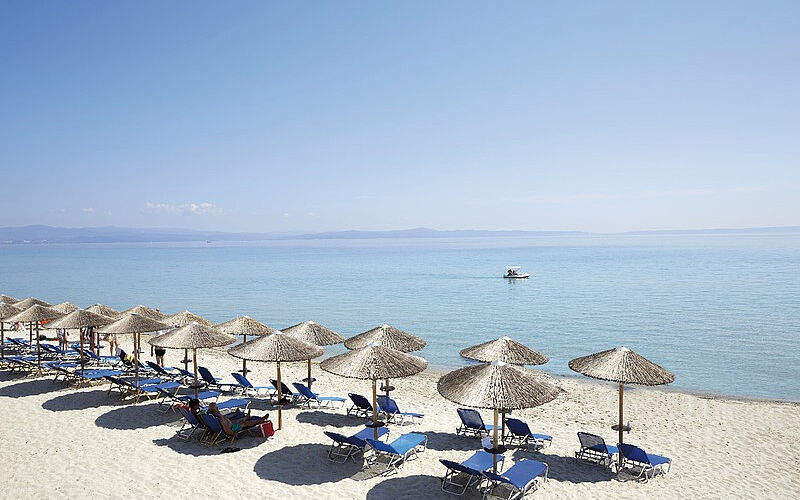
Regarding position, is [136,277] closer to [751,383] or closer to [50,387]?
[50,387]

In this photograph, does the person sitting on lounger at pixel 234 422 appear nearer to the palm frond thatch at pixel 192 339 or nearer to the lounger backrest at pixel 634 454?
the palm frond thatch at pixel 192 339

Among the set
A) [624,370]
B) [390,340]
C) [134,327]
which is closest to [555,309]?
[390,340]

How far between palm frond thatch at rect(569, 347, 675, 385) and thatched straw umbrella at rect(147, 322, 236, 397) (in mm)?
7407

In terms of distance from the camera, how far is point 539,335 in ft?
90.7

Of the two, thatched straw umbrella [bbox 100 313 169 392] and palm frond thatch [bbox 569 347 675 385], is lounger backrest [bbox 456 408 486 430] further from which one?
thatched straw umbrella [bbox 100 313 169 392]

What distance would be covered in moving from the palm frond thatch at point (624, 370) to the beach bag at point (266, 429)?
5.81 meters

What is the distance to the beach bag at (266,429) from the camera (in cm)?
945

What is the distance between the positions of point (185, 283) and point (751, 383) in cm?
5925

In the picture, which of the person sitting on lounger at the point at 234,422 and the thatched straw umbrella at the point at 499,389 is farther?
the person sitting on lounger at the point at 234,422

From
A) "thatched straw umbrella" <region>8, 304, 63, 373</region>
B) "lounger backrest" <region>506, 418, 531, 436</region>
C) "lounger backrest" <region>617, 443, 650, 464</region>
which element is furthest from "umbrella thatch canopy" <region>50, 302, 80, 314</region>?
"lounger backrest" <region>617, 443, 650, 464</region>

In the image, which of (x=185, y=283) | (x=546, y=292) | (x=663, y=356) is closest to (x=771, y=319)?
(x=663, y=356)

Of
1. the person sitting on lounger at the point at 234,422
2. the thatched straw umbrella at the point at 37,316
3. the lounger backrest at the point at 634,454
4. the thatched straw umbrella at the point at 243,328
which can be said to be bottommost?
the lounger backrest at the point at 634,454

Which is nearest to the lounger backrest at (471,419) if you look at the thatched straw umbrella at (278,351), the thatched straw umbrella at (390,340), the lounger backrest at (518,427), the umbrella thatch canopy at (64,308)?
the lounger backrest at (518,427)

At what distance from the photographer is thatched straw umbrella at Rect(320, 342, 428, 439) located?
8.46 metres
